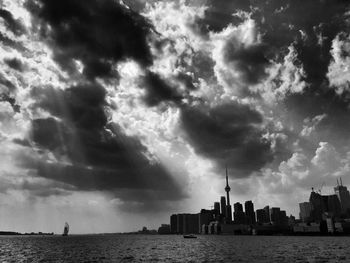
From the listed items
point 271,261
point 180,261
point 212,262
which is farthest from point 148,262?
point 271,261

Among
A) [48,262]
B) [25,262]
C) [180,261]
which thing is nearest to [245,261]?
[180,261]

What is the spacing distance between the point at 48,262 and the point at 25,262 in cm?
977

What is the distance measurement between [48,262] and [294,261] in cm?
9470

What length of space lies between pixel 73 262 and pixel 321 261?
93.6 meters

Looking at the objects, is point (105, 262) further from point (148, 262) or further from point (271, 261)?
point (271, 261)

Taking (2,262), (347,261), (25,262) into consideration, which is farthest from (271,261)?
(2,262)

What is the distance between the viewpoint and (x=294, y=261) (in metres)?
116

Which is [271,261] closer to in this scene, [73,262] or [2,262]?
[73,262]

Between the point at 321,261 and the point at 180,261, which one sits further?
the point at 180,261

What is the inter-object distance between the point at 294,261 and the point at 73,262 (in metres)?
84.4

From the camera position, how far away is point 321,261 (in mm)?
114375

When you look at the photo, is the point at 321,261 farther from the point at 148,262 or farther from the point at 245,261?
the point at 148,262

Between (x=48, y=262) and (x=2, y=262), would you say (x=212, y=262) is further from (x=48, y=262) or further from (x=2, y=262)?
(x=2, y=262)

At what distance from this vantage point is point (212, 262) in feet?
394
